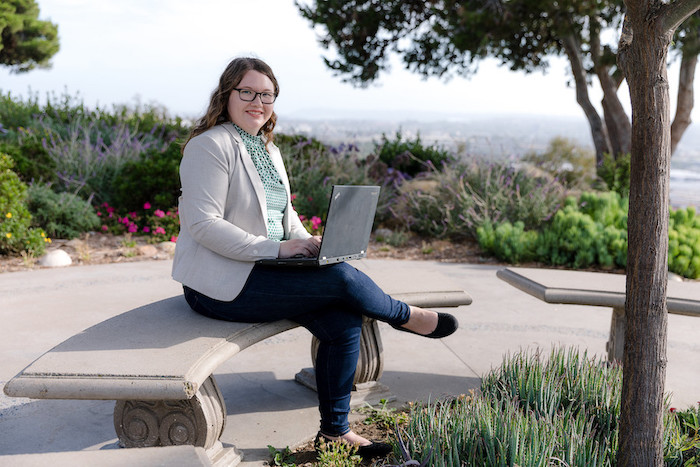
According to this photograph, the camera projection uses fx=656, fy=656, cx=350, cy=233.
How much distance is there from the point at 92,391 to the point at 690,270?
601cm

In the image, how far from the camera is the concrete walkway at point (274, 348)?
9.67 feet

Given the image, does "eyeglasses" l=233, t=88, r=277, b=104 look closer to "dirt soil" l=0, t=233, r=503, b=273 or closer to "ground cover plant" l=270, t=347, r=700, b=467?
"ground cover plant" l=270, t=347, r=700, b=467

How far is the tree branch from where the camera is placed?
1885 mm

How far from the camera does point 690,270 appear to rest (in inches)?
252

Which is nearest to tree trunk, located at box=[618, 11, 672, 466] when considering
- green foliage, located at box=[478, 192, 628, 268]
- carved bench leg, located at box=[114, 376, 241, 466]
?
carved bench leg, located at box=[114, 376, 241, 466]

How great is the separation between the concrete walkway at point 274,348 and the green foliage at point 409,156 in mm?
5129

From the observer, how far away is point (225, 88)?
9.43 ft

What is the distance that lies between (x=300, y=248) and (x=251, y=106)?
0.69 meters

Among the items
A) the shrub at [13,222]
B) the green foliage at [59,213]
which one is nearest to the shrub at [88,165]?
the green foliage at [59,213]

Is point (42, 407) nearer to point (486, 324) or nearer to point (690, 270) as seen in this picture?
point (486, 324)

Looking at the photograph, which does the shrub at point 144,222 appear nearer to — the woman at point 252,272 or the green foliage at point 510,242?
the green foliage at point 510,242

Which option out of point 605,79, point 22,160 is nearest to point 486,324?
point 22,160

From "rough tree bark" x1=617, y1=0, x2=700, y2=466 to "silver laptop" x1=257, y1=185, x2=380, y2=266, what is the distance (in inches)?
40.9

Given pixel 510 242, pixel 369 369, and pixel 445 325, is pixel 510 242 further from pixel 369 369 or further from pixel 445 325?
pixel 445 325
